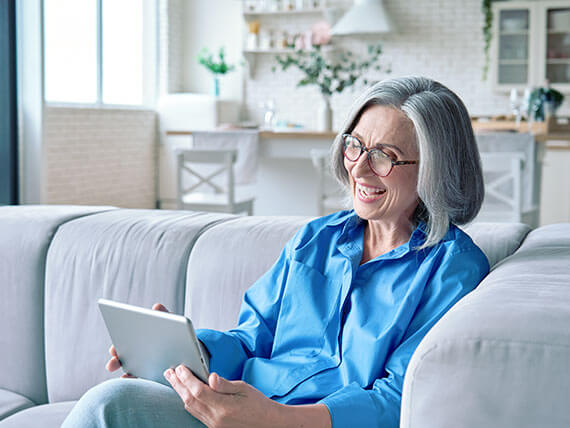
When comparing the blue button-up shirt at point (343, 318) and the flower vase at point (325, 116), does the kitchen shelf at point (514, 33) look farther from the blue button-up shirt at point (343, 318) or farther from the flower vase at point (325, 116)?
the blue button-up shirt at point (343, 318)

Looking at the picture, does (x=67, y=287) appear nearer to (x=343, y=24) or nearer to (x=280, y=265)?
(x=280, y=265)

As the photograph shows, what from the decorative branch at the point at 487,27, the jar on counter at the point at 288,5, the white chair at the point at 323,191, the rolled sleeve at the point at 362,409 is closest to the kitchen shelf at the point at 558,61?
the decorative branch at the point at 487,27

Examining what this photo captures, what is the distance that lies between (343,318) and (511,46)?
22.8 feet

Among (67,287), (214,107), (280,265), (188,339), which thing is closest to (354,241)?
(280,265)

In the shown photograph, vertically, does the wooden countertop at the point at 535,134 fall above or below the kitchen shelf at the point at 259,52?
below

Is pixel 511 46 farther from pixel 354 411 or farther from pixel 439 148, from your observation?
pixel 354 411

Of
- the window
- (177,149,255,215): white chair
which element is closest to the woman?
(177,149,255,215): white chair

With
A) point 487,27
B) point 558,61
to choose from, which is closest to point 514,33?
point 487,27

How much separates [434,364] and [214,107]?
657 centimetres

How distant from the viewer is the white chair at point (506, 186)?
3945mm

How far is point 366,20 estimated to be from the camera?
292 inches

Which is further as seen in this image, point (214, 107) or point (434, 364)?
point (214, 107)

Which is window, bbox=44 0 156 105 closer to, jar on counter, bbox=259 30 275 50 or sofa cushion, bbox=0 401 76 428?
jar on counter, bbox=259 30 275 50

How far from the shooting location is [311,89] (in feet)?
25.9
